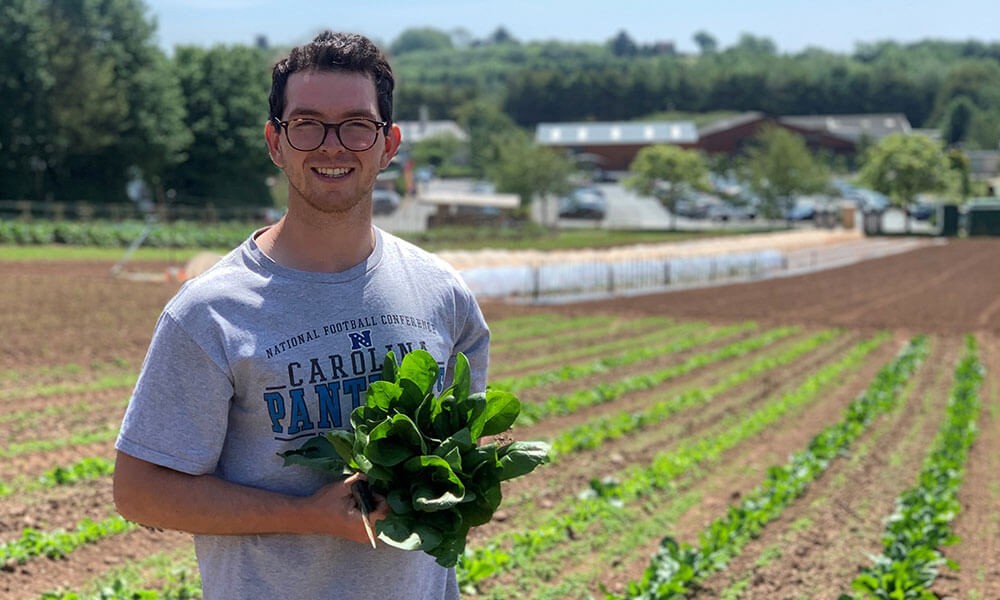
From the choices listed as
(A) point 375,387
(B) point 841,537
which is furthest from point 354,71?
(B) point 841,537

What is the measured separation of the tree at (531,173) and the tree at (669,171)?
4854 mm

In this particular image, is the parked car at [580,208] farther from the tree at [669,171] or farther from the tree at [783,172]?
the tree at [783,172]

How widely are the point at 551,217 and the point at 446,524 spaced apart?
60804mm

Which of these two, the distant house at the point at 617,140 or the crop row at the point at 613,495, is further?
the distant house at the point at 617,140

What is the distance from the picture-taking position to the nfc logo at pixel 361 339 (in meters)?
2.43

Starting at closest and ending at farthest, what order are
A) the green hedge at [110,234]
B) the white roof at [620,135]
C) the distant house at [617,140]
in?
the green hedge at [110,234] < the distant house at [617,140] < the white roof at [620,135]

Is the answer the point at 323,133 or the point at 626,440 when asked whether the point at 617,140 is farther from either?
the point at 323,133

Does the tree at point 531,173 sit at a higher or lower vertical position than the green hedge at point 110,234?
higher

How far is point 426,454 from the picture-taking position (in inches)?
90.1

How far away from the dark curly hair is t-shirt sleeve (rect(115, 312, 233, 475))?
1.81 feet

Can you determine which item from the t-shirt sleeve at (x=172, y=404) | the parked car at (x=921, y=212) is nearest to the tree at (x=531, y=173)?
the parked car at (x=921, y=212)

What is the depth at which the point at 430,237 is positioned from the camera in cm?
4500

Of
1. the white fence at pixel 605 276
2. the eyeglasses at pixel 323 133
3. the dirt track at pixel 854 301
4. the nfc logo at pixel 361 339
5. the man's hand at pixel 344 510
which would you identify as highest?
the eyeglasses at pixel 323 133

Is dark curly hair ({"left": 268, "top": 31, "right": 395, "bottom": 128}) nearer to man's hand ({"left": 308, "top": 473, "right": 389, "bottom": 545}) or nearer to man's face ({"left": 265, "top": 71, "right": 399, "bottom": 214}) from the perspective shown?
man's face ({"left": 265, "top": 71, "right": 399, "bottom": 214})
